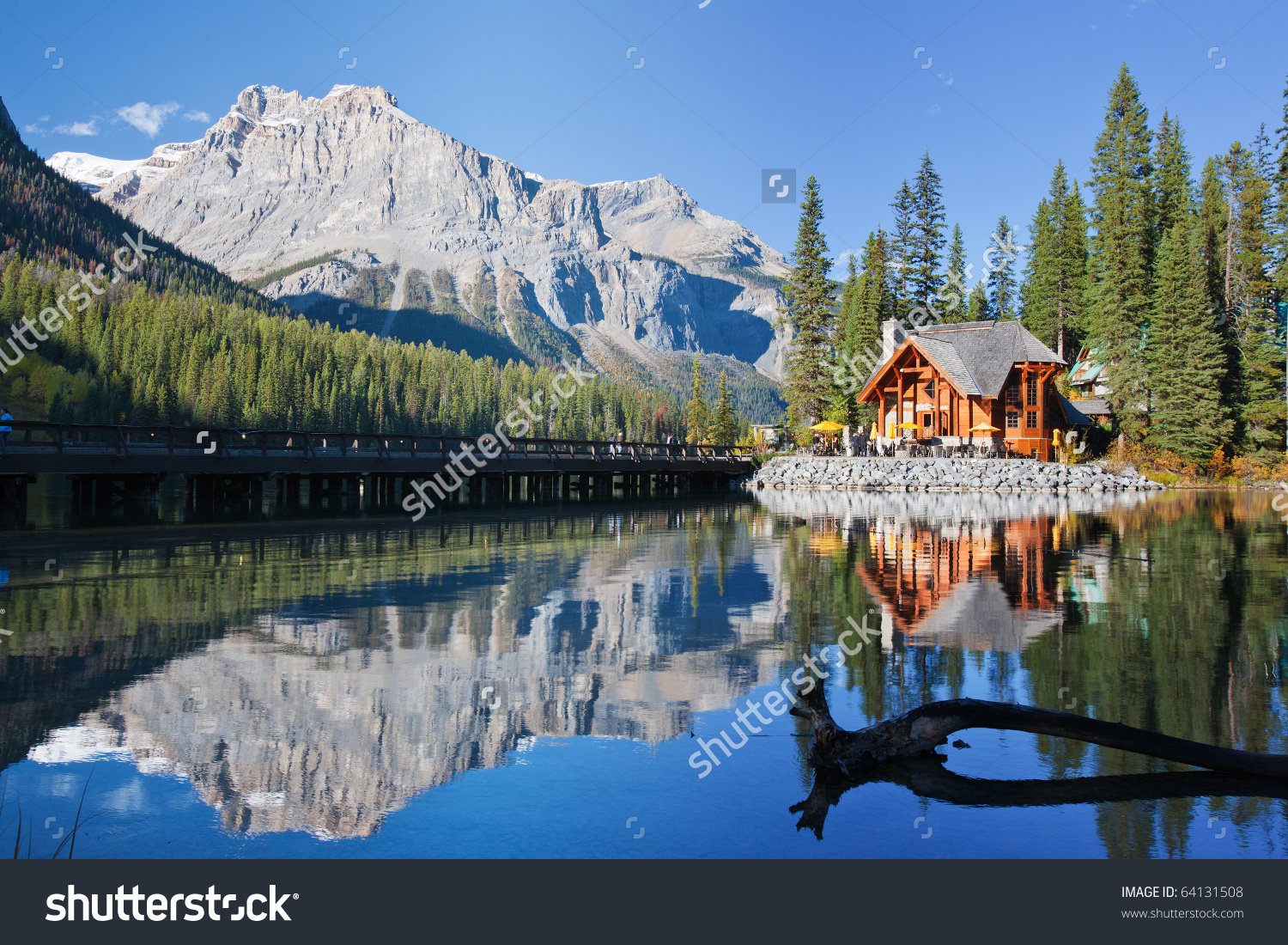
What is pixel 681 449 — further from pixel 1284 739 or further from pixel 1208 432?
pixel 1284 739

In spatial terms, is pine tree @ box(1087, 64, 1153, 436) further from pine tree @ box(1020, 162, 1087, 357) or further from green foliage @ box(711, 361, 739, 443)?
green foliage @ box(711, 361, 739, 443)

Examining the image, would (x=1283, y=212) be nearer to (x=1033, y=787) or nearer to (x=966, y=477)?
(x=966, y=477)

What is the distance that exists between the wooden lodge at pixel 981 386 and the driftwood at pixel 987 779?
→ 149 ft

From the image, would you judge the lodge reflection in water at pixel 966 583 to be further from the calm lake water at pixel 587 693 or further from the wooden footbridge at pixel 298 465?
the wooden footbridge at pixel 298 465

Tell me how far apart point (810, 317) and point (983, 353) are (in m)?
14.8

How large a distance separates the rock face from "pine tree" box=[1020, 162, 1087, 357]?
21.6 metres

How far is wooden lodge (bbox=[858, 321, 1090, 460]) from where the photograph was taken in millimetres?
49156

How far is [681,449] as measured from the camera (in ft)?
192

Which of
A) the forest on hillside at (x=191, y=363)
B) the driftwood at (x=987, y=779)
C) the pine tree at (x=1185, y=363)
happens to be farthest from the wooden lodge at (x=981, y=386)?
the forest on hillside at (x=191, y=363)

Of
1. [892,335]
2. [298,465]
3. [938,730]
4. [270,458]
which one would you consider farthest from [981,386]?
[938,730]

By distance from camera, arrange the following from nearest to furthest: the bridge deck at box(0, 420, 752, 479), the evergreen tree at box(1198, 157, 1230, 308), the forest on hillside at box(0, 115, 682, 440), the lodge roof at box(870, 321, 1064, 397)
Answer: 1. the bridge deck at box(0, 420, 752, 479)
2. the lodge roof at box(870, 321, 1064, 397)
3. the evergreen tree at box(1198, 157, 1230, 308)
4. the forest on hillside at box(0, 115, 682, 440)

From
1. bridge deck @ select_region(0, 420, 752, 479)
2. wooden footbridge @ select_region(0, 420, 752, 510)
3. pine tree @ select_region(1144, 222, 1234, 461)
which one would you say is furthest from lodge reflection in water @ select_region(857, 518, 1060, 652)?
pine tree @ select_region(1144, 222, 1234, 461)
